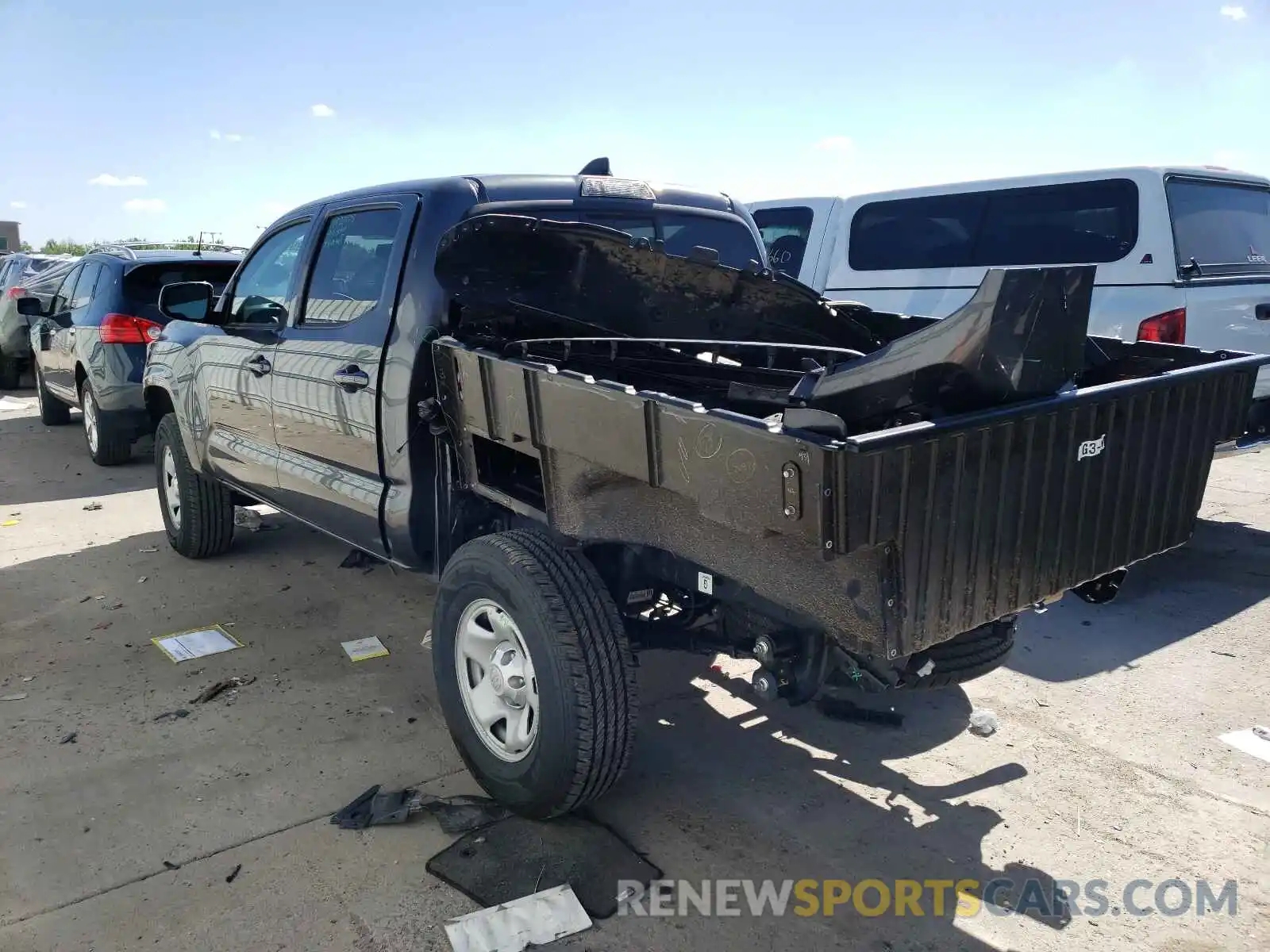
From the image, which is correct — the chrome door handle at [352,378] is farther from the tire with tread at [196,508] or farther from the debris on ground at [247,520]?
the debris on ground at [247,520]

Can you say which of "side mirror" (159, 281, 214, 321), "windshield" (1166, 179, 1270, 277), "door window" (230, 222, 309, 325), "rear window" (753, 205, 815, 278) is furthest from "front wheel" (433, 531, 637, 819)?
"rear window" (753, 205, 815, 278)

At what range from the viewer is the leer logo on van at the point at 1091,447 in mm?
2494

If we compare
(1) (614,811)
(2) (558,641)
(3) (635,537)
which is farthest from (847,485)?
(1) (614,811)

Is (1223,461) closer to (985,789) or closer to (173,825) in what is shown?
(985,789)

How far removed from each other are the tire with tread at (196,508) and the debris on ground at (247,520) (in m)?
0.30

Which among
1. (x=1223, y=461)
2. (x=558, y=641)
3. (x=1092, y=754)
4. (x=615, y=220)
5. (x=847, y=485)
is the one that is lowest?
(x=1223, y=461)

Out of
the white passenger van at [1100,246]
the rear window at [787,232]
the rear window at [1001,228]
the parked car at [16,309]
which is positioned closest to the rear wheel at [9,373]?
the parked car at [16,309]

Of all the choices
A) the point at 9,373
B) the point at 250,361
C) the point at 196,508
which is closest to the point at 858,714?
the point at 250,361

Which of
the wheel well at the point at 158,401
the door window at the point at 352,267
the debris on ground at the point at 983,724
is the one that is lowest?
the debris on ground at the point at 983,724

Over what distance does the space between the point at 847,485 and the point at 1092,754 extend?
86.6 inches

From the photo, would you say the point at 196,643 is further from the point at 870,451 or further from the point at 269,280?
the point at 870,451

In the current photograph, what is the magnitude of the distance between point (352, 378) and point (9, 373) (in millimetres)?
13127

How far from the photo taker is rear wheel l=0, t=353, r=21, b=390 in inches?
542

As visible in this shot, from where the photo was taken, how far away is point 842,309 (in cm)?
410
